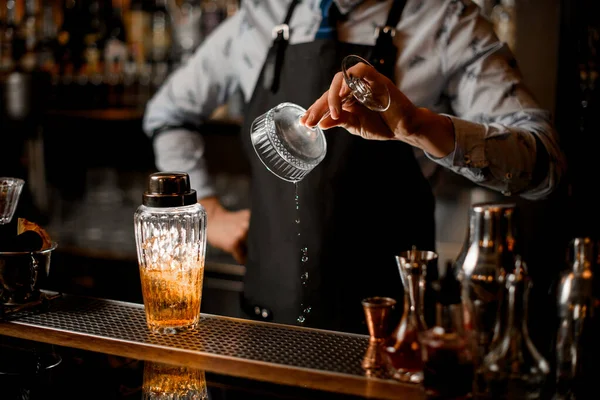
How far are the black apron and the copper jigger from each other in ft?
2.44

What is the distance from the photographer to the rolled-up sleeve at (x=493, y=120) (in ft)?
5.50

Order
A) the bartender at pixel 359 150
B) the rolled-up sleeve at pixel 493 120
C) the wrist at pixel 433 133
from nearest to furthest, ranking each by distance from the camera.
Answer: the wrist at pixel 433 133 < the rolled-up sleeve at pixel 493 120 < the bartender at pixel 359 150

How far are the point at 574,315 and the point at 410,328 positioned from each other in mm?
233

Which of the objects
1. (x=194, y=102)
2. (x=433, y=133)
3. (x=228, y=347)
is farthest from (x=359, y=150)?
(x=228, y=347)

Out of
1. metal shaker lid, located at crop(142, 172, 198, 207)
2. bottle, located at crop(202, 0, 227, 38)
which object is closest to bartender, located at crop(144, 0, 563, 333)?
metal shaker lid, located at crop(142, 172, 198, 207)

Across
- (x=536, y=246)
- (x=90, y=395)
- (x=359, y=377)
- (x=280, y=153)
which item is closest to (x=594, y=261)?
(x=359, y=377)

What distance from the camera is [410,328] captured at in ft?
3.57

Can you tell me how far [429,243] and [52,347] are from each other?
1042mm

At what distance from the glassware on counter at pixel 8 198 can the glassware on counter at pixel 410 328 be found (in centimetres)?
85

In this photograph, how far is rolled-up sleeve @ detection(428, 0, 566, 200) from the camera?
66.1 inches

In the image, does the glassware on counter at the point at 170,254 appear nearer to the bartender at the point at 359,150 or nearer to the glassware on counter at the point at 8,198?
the glassware on counter at the point at 8,198

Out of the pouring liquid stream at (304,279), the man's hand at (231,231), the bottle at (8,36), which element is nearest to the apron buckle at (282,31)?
the pouring liquid stream at (304,279)

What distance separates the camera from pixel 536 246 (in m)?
2.99

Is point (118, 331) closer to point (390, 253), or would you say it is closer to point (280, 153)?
point (280, 153)
